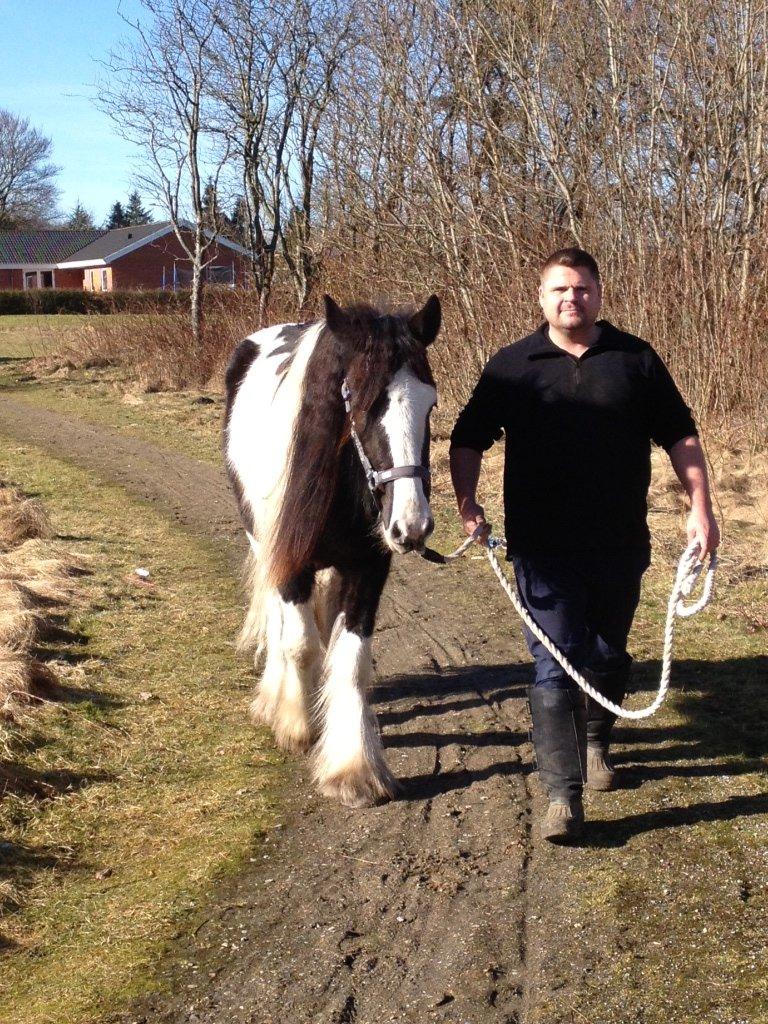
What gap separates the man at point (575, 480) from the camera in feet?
12.2

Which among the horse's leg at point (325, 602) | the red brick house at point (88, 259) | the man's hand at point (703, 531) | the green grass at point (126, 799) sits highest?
the red brick house at point (88, 259)

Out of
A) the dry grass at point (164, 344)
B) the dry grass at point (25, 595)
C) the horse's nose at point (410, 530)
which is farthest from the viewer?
the dry grass at point (164, 344)

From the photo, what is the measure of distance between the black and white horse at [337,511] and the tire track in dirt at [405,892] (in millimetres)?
301

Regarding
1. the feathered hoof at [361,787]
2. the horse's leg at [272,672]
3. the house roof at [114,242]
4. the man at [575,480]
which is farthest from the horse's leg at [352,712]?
the house roof at [114,242]

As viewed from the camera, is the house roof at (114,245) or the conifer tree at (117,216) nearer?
the house roof at (114,245)

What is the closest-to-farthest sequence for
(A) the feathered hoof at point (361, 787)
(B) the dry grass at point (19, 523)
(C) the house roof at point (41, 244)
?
(A) the feathered hoof at point (361, 787), (B) the dry grass at point (19, 523), (C) the house roof at point (41, 244)

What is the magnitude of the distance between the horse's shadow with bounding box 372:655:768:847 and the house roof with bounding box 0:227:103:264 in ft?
216

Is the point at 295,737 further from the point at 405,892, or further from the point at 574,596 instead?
the point at 574,596

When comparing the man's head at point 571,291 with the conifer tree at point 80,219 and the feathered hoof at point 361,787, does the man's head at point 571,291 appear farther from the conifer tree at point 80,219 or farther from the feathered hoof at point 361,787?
the conifer tree at point 80,219

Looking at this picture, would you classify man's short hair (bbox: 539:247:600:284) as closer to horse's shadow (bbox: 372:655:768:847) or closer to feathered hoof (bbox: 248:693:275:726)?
horse's shadow (bbox: 372:655:768:847)

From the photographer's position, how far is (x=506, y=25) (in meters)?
11.0

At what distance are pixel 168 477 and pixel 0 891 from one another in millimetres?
8306

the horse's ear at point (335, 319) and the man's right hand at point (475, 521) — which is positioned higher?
the horse's ear at point (335, 319)

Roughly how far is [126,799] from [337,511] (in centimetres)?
140
